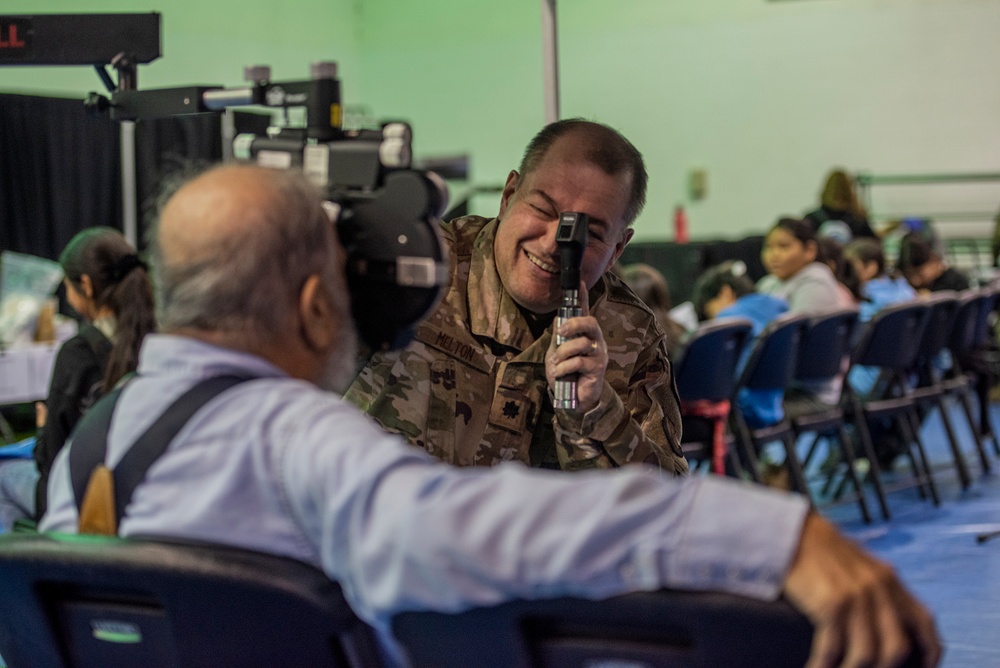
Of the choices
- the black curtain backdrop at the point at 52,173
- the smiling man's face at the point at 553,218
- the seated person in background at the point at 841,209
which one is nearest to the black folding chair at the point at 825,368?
the smiling man's face at the point at 553,218

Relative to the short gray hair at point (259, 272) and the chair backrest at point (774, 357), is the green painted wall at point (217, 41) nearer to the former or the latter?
the chair backrest at point (774, 357)

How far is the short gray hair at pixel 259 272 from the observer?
3.57 feet

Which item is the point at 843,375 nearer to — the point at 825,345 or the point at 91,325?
the point at 825,345

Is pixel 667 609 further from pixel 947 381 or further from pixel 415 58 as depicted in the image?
pixel 415 58

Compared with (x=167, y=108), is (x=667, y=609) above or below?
below

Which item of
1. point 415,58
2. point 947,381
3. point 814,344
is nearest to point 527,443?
point 814,344

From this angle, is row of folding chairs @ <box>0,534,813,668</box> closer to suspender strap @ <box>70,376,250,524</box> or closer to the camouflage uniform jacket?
suspender strap @ <box>70,376,250,524</box>

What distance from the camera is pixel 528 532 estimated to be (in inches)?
35.2

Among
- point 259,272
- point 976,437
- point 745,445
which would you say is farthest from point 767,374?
point 259,272

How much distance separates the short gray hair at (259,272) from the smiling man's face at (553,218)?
0.78 meters

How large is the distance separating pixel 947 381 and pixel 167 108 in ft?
18.5

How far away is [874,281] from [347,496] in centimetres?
655

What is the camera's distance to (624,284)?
208 centimetres

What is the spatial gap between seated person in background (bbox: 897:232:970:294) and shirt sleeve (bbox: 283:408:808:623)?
728 cm
